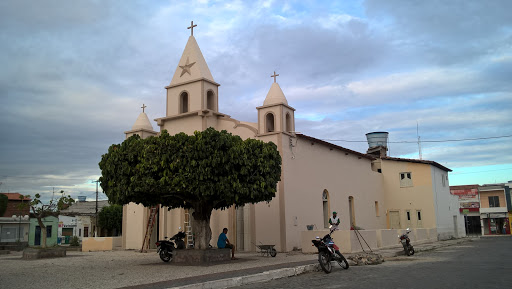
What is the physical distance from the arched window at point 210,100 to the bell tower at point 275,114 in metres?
2.98

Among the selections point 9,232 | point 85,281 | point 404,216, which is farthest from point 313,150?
point 9,232

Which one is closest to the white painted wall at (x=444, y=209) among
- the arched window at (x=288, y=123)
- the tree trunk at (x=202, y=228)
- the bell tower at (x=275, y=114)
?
the arched window at (x=288, y=123)

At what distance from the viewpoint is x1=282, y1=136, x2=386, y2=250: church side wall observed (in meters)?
22.9

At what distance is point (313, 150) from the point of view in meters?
26.2

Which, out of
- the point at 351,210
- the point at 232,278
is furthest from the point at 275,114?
the point at 232,278

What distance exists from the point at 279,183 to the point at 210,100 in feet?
21.9

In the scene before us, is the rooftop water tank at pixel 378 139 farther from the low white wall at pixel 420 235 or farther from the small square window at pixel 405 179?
the low white wall at pixel 420 235

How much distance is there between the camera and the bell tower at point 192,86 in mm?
24141

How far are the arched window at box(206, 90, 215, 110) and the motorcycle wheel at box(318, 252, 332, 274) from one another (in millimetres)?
13432

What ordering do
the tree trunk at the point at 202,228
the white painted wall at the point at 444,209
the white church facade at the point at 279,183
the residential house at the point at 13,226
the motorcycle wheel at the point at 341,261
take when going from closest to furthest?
the motorcycle wheel at the point at 341,261, the tree trunk at the point at 202,228, the white church facade at the point at 279,183, the white painted wall at the point at 444,209, the residential house at the point at 13,226

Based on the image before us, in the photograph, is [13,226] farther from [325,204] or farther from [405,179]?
[405,179]

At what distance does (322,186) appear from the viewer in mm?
26797

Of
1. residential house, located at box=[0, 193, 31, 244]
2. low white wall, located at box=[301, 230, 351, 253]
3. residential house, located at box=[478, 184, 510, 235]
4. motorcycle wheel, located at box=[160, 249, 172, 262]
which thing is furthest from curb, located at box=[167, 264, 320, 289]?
residential house, located at box=[478, 184, 510, 235]

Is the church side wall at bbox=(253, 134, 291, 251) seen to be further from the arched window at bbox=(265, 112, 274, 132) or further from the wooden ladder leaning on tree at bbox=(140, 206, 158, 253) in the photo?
the wooden ladder leaning on tree at bbox=(140, 206, 158, 253)
